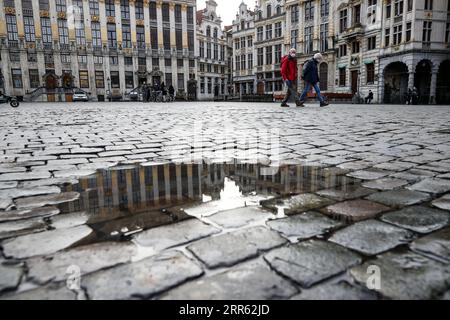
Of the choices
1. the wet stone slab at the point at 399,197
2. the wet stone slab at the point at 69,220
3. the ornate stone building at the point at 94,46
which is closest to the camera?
the wet stone slab at the point at 69,220

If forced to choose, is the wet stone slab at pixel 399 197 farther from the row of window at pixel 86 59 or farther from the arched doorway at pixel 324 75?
the row of window at pixel 86 59

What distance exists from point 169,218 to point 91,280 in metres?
0.71

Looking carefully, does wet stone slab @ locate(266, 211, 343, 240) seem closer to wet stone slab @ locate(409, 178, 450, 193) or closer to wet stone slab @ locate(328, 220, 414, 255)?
wet stone slab @ locate(328, 220, 414, 255)

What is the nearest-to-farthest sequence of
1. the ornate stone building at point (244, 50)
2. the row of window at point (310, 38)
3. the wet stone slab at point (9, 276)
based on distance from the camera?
the wet stone slab at point (9, 276) < the row of window at point (310, 38) < the ornate stone building at point (244, 50)

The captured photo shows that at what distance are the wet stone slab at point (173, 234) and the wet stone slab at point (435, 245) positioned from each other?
3.30 feet

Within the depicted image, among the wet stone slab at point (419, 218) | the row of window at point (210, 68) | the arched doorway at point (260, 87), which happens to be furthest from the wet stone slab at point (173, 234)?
the row of window at point (210, 68)

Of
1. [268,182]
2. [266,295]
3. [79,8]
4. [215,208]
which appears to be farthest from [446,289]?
[79,8]

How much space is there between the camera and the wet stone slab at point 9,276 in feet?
4.29

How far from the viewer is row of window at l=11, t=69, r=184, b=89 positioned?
43.3 meters

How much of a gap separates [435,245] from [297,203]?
85cm

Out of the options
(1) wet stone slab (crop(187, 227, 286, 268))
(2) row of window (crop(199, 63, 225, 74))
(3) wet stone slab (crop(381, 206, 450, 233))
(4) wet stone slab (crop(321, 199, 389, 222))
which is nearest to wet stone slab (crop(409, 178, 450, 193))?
(3) wet stone slab (crop(381, 206, 450, 233))

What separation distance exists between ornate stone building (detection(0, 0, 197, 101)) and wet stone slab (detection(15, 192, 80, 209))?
147ft

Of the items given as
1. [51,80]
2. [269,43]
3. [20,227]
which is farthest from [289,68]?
[51,80]
